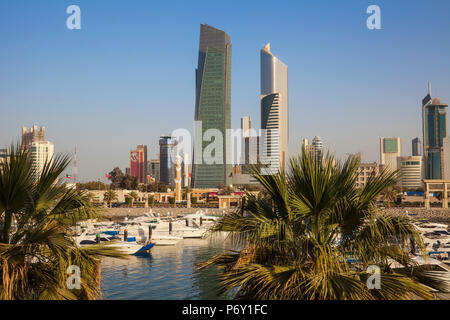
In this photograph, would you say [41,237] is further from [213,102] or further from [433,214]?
[213,102]

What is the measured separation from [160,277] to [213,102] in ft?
462

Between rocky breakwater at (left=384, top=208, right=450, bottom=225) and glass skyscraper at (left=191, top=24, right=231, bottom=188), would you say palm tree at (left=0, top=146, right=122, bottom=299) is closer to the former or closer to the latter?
rocky breakwater at (left=384, top=208, right=450, bottom=225)

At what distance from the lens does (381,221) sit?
544cm

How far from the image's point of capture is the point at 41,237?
5.32m

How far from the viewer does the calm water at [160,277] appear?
66.9 ft

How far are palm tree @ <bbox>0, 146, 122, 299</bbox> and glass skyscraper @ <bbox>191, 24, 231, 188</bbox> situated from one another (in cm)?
15613

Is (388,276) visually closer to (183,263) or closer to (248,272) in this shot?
(248,272)

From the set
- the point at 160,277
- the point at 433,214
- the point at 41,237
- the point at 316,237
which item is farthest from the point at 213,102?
the point at 41,237

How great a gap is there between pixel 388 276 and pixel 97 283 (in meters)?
3.84

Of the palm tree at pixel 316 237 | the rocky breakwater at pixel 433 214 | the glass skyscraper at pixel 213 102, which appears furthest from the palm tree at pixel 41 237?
the glass skyscraper at pixel 213 102

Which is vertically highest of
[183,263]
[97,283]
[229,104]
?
[229,104]

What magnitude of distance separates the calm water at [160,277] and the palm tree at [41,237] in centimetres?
1033
